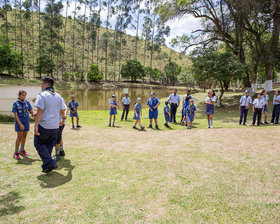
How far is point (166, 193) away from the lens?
3705mm

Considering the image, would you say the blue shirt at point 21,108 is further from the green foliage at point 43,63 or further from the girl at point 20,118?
the green foliage at point 43,63

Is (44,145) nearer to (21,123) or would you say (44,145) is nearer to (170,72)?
(21,123)

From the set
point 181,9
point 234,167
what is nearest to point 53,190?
point 234,167

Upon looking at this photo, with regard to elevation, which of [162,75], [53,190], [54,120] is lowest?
[53,190]

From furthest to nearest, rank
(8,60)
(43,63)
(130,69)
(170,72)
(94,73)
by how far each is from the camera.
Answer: (170,72) < (130,69) < (94,73) < (43,63) < (8,60)

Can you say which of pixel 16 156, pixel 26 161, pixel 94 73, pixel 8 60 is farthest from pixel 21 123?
pixel 94 73

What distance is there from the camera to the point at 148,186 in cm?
396

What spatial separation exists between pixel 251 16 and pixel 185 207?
63.9 ft

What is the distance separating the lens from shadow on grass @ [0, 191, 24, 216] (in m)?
3.15

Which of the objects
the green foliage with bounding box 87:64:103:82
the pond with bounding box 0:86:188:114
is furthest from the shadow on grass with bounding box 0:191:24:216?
the green foliage with bounding box 87:64:103:82

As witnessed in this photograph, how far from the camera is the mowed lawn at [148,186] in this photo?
3098mm

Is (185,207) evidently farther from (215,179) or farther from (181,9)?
(181,9)

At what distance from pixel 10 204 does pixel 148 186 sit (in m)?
2.46

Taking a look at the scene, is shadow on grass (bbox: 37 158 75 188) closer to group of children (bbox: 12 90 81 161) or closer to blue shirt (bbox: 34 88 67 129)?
group of children (bbox: 12 90 81 161)
